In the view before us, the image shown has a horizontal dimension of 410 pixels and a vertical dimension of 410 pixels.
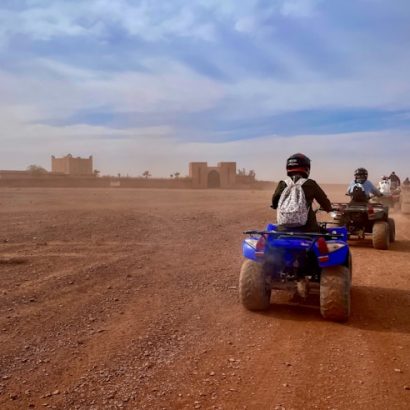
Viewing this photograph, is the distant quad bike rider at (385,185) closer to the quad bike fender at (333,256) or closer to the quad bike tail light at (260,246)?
the quad bike fender at (333,256)

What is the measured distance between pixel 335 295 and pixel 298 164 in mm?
1723

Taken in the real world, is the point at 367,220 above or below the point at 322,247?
below

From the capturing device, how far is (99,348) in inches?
175

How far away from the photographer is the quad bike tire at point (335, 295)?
5.19 meters

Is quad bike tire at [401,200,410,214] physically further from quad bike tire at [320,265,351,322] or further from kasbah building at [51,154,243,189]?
kasbah building at [51,154,243,189]

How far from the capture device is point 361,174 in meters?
11.7

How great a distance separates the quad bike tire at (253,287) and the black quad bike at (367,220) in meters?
5.76

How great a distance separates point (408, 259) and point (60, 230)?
29.3ft

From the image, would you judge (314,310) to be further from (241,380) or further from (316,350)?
(241,380)

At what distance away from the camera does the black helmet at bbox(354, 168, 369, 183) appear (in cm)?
1162

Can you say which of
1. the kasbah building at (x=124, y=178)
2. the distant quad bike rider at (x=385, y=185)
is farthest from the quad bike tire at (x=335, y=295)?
the kasbah building at (x=124, y=178)

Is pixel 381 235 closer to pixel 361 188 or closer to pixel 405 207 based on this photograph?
pixel 361 188

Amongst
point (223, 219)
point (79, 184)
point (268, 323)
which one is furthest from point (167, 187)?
point (268, 323)

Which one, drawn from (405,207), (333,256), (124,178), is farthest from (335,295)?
(124,178)
